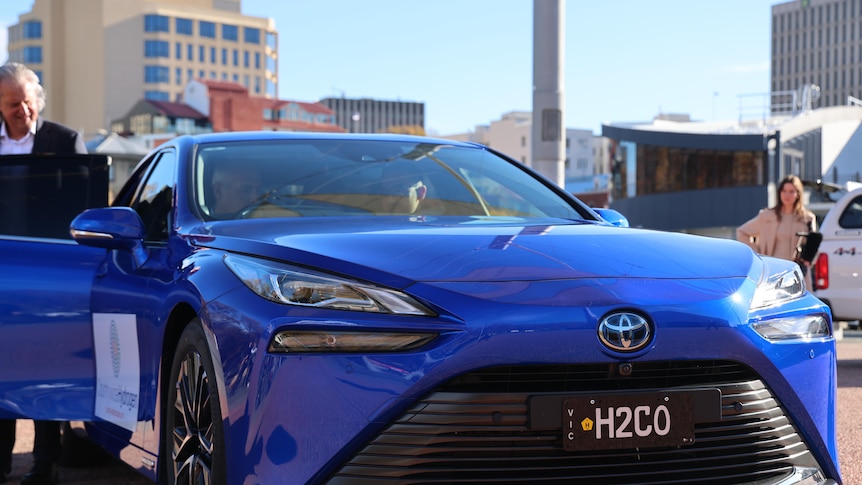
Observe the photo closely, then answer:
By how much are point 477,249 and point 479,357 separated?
1.62ft

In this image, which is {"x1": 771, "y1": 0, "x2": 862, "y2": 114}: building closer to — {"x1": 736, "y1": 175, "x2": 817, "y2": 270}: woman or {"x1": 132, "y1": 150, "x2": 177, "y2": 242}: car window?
{"x1": 736, "y1": 175, "x2": 817, "y2": 270}: woman

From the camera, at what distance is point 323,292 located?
3.23m

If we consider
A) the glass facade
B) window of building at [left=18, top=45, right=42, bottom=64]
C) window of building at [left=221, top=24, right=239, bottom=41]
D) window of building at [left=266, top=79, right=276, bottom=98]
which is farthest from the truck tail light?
window of building at [left=266, top=79, right=276, bottom=98]

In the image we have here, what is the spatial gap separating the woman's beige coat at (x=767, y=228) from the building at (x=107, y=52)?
126292mm

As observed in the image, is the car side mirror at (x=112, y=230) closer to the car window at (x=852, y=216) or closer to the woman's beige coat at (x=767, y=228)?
the woman's beige coat at (x=767, y=228)

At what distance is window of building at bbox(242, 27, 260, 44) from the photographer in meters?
149

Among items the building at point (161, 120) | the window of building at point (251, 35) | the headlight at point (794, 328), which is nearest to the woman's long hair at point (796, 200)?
the headlight at point (794, 328)

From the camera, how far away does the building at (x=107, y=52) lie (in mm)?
135125

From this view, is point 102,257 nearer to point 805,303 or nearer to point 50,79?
point 805,303

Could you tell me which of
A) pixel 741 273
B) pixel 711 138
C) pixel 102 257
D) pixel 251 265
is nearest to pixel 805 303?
pixel 741 273

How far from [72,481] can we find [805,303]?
335 centimetres

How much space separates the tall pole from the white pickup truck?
2.81m

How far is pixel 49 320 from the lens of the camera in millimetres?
4680

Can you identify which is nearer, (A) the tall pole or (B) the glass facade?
(A) the tall pole
